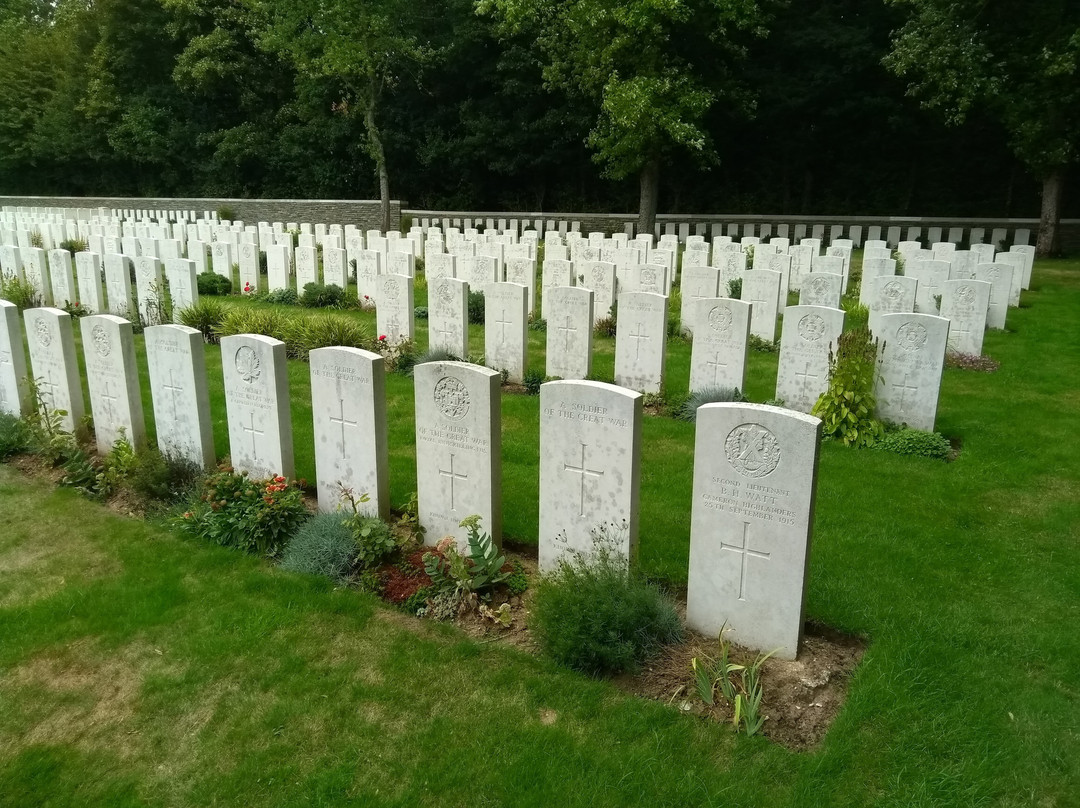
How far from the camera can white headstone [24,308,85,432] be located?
6.91 meters

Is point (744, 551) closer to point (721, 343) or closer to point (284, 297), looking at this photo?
point (721, 343)

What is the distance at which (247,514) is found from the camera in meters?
5.59

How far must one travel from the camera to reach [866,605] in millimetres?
4656

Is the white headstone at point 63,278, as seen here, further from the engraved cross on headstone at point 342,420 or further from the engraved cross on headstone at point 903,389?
the engraved cross on headstone at point 903,389

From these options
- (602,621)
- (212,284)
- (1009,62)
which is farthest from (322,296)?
(1009,62)

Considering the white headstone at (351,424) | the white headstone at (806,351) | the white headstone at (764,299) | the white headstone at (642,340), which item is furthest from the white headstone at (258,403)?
the white headstone at (764,299)

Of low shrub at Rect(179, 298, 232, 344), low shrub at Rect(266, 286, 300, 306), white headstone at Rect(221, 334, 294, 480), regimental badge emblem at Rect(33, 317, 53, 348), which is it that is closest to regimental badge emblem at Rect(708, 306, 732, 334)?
white headstone at Rect(221, 334, 294, 480)

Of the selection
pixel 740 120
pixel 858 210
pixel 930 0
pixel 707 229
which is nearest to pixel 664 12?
pixel 930 0

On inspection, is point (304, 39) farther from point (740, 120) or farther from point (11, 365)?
point (11, 365)

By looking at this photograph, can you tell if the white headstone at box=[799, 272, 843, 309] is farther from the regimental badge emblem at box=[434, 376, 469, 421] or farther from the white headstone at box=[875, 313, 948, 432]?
the regimental badge emblem at box=[434, 376, 469, 421]

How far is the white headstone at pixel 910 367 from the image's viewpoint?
743 cm

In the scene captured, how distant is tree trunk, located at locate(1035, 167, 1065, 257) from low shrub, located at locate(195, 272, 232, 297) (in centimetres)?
1964

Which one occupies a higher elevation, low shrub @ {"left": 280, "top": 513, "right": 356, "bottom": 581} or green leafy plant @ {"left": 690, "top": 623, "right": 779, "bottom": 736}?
low shrub @ {"left": 280, "top": 513, "right": 356, "bottom": 581}

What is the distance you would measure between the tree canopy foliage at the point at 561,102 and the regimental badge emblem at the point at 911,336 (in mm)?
12581
